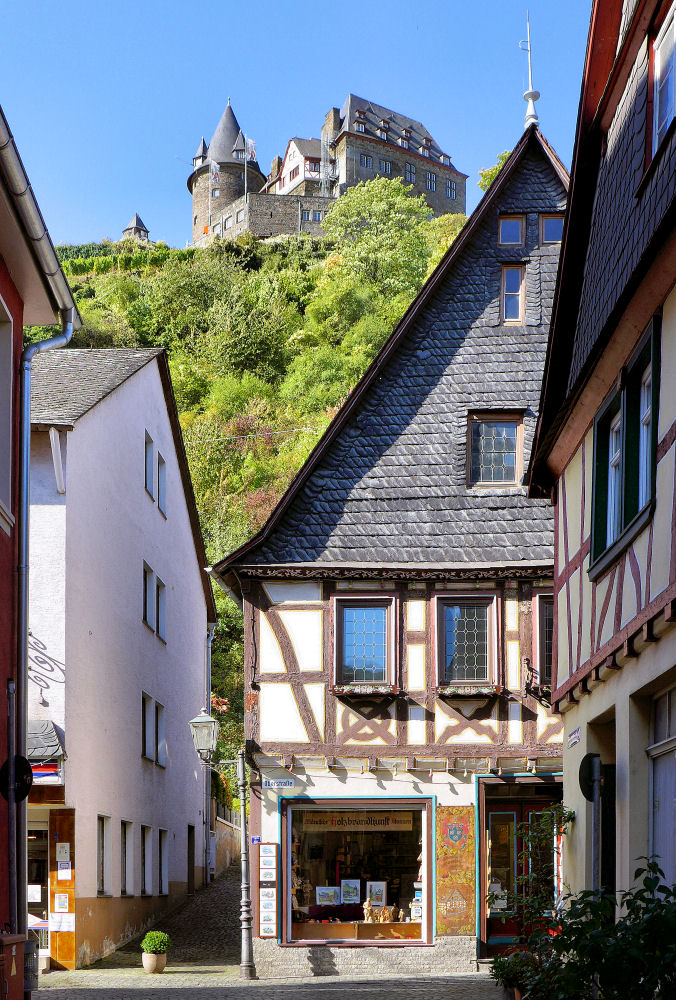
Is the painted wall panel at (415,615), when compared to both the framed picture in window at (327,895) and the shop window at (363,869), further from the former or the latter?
the framed picture in window at (327,895)

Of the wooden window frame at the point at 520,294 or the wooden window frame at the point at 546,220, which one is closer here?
the wooden window frame at the point at 520,294

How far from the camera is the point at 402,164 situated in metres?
118

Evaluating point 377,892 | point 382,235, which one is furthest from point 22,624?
point 382,235

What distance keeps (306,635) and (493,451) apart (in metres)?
3.64

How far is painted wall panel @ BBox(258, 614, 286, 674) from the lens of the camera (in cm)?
1761

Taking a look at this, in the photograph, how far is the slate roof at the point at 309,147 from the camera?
379 ft

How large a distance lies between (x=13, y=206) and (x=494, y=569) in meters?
9.30

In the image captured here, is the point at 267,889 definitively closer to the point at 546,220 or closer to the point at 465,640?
the point at 465,640

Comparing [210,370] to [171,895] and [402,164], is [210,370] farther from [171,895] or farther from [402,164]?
[402,164]

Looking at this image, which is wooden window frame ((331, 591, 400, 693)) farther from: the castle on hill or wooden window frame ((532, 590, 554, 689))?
the castle on hill

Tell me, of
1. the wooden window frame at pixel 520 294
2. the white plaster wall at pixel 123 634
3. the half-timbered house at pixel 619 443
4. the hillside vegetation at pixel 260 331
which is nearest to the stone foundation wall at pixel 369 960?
the white plaster wall at pixel 123 634

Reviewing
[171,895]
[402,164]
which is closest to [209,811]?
[171,895]

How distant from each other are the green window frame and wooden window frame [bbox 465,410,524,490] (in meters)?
7.11

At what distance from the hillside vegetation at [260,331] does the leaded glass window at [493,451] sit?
22497 millimetres
